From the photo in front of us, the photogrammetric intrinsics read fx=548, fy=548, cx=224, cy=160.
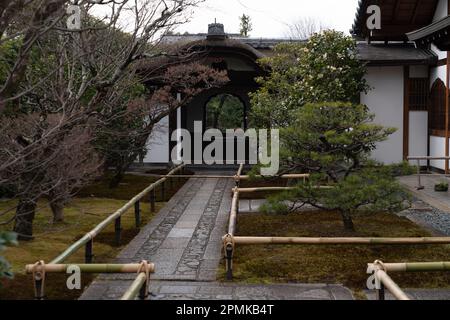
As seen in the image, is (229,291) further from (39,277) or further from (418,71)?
(418,71)

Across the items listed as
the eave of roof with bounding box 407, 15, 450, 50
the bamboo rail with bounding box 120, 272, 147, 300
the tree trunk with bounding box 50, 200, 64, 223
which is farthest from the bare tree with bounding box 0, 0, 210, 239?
the eave of roof with bounding box 407, 15, 450, 50

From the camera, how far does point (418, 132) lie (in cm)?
1833

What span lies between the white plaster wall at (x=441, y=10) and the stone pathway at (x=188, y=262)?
9.21 meters

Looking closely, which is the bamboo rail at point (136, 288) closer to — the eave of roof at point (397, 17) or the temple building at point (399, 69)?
the temple building at point (399, 69)

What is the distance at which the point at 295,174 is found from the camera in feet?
42.6

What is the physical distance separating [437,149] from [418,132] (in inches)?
44.8

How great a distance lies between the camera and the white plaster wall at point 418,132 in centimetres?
1830

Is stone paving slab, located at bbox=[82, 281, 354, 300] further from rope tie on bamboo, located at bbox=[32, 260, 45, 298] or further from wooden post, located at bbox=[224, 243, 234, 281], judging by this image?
rope tie on bamboo, located at bbox=[32, 260, 45, 298]

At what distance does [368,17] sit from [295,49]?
3317 mm

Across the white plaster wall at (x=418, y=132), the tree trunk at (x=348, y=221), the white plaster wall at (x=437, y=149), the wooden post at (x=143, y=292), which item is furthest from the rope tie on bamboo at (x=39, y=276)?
the white plaster wall at (x=418, y=132)

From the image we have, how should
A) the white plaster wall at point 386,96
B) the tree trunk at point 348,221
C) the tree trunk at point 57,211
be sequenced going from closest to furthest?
the tree trunk at point 348,221 → the tree trunk at point 57,211 → the white plaster wall at point 386,96

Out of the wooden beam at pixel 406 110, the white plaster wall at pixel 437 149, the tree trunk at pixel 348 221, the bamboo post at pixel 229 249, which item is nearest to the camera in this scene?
the bamboo post at pixel 229 249

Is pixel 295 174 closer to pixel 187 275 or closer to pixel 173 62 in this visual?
pixel 173 62
